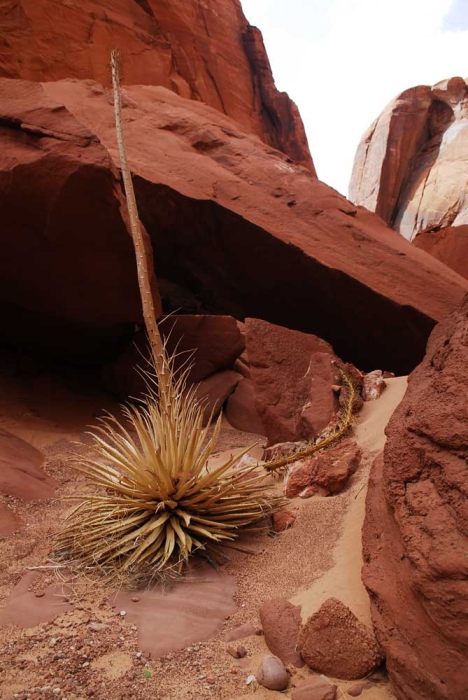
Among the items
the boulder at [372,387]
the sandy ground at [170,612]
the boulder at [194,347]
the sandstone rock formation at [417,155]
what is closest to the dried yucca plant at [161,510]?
the sandy ground at [170,612]

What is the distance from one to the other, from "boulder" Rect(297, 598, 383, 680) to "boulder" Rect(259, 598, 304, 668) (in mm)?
46

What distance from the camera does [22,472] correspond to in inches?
152

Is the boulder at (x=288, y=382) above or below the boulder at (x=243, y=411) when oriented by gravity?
above

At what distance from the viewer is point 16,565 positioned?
8.58 feet

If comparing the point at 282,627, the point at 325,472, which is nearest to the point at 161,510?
the point at 325,472

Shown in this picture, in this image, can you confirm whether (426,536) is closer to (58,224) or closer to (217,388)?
(58,224)

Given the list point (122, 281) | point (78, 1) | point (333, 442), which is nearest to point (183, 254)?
point (122, 281)

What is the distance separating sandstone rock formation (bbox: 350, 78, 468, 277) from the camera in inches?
715

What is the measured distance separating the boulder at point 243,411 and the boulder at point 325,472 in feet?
8.96

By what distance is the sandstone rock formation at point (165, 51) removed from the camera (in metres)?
12.0

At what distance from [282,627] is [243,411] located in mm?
4347

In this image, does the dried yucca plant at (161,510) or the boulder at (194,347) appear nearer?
the dried yucca plant at (161,510)

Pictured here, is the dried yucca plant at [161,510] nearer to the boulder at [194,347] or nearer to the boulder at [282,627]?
the boulder at [282,627]

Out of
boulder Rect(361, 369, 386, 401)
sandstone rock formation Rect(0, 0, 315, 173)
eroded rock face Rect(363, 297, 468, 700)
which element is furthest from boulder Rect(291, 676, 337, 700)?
sandstone rock formation Rect(0, 0, 315, 173)
